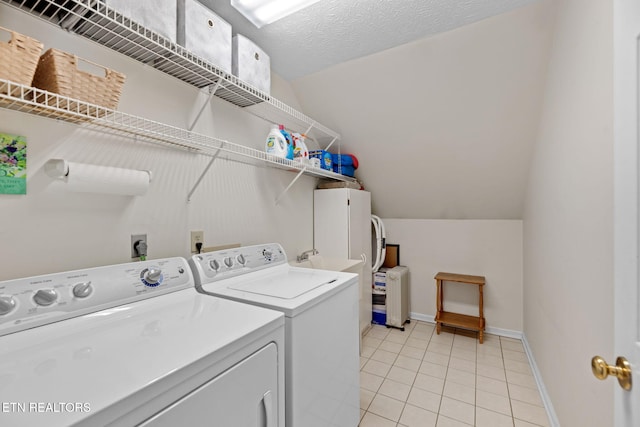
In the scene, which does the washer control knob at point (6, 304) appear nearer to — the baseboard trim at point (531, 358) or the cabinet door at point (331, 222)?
the cabinet door at point (331, 222)

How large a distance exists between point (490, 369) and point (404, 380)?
2.66 ft

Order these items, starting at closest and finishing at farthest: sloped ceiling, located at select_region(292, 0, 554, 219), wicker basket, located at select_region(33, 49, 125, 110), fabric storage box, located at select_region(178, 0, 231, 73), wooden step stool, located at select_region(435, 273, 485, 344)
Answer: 1. wicker basket, located at select_region(33, 49, 125, 110)
2. fabric storage box, located at select_region(178, 0, 231, 73)
3. sloped ceiling, located at select_region(292, 0, 554, 219)
4. wooden step stool, located at select_region(435, 273, 485, 344)

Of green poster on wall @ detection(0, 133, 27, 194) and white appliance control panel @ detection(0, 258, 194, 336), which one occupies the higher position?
green poster on wall @ detection(0, 133, 27, 194)

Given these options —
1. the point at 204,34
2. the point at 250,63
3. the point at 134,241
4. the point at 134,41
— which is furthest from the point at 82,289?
the point at 250,63

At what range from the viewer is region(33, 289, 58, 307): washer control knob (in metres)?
0.90

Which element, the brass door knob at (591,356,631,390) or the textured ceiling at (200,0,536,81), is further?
the textured ceiling at (200,0,536,81)

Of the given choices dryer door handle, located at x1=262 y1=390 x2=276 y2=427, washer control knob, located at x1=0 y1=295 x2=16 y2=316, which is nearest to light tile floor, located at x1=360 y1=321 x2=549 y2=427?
dryer door handle, located at x1=262 y1=390 x2=276 y2=427

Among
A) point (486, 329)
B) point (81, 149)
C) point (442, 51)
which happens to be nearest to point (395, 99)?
point (442, 51)

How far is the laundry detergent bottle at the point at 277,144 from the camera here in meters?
1.97

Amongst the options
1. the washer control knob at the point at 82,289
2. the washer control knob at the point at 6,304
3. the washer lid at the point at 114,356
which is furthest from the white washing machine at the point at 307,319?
the washer control knob at the point at 6,304

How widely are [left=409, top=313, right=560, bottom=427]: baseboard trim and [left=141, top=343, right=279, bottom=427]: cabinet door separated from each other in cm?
185

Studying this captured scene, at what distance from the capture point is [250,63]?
1.71 m

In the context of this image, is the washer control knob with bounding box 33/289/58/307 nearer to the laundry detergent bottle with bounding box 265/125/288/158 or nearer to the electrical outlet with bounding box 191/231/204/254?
the electrical outlet with bounding box 191/231/204/254

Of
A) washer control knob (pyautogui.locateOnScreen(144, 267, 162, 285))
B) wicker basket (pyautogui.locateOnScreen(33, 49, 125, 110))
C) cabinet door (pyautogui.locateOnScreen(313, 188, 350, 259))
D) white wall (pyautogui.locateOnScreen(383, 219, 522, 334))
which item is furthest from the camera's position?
white wall (pyautogui.locateOnScreen(383, 219, 522, 334))
